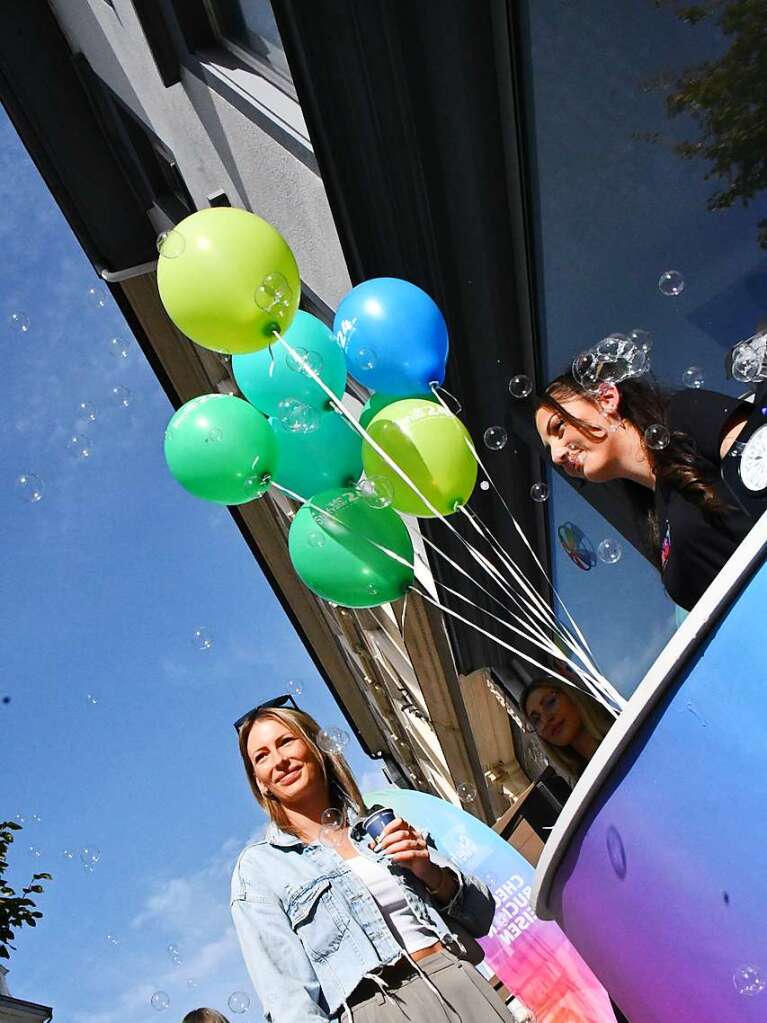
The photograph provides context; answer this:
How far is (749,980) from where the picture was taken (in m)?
1.15

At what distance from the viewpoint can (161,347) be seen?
8891mm

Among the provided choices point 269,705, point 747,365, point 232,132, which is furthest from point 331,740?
point 232,132

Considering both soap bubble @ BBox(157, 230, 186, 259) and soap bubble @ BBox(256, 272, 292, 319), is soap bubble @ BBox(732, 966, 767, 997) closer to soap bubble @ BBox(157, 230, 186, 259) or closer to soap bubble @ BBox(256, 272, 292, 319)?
soap bubble @ BBox(256, 272, 292, 319)

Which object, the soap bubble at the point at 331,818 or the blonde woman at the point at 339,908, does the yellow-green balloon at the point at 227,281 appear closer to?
the blonde woman at the point at 339,908

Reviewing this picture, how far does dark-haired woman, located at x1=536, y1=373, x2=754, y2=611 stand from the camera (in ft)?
7.28

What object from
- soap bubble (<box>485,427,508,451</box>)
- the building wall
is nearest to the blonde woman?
soap bubble (<box>485,427,508,451</box>)

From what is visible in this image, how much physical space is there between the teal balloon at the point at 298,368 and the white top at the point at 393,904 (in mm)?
1653

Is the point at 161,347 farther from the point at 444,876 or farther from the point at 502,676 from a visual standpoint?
the point at 444,876

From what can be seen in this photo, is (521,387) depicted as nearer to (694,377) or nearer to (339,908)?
(694,377)

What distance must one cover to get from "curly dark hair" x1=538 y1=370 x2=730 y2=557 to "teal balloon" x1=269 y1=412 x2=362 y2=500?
0.81m

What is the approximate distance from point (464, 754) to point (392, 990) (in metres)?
6.86

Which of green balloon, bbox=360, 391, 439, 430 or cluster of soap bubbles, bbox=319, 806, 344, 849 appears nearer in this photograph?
cluster of soap bubbles, bbox=319, 806, 344, 849

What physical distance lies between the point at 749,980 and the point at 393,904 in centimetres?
102

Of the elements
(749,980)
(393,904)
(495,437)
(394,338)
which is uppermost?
(394,338)
